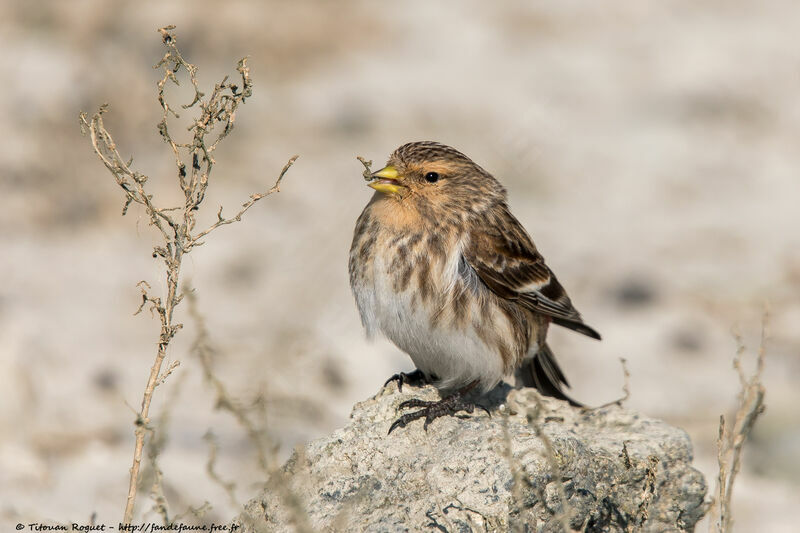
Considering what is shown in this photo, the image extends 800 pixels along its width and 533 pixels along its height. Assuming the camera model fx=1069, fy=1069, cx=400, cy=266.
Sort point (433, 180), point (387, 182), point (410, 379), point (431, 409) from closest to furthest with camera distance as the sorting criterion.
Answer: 1. point (431, 409)
2. point (387, 182)
3. point (433, 180)
4. point (410, 379)

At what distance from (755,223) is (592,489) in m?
6.26

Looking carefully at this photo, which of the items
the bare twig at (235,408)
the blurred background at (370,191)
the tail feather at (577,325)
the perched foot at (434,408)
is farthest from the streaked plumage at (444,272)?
the blurred background at (370,191)

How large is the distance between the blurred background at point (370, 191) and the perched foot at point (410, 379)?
5.60 ft

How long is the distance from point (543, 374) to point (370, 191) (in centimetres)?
383

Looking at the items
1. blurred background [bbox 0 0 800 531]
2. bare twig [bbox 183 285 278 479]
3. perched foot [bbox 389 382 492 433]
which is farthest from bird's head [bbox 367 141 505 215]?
blurred background [bbox 0 0 800 531]

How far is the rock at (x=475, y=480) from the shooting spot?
456 centimetres

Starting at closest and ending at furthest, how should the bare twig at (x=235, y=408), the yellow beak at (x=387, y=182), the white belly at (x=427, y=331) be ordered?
the bare twig at (x=235, y=408), the white belly at (x=427, y=331), the yellow beak at (x=387, y=182)

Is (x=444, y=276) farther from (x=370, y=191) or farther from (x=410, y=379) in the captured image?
(x=370, y=191)

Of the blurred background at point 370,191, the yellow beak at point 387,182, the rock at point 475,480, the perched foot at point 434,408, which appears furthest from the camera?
the blurred background at point 370,191

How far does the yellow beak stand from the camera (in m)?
5.74

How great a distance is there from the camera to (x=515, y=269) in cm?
596

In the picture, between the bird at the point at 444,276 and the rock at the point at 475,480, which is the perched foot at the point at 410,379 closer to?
the bird at the point at 444,276

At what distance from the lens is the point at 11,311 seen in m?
9.42

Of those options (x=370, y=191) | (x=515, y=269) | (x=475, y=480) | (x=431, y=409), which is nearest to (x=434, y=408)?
(x=431, y=409)
